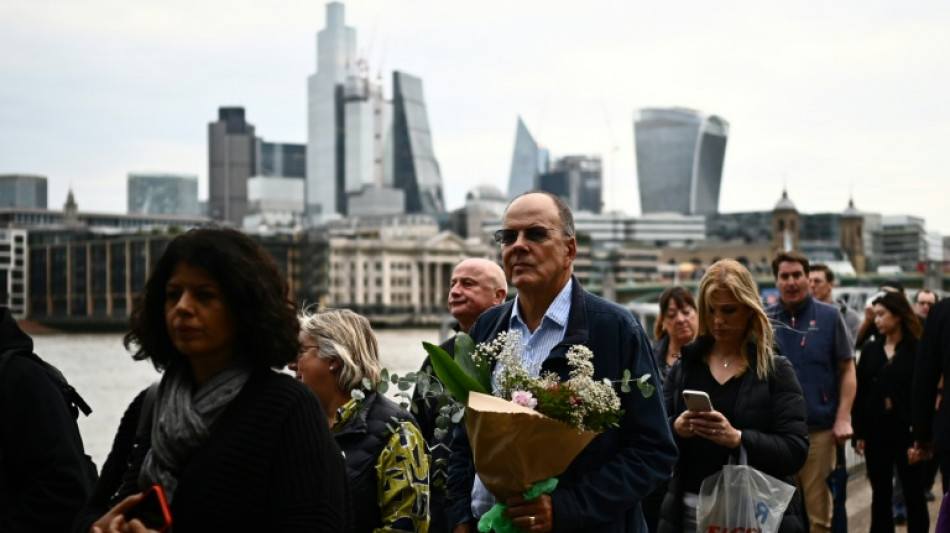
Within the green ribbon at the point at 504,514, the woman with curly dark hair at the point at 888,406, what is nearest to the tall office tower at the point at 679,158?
the woman with curly dark hair at the point at 888,406

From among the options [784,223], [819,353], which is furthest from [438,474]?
[784,223]

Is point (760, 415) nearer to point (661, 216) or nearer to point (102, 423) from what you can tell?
point (102, 423)

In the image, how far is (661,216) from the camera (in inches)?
7392

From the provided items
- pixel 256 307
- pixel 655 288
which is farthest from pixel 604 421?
pixel 655 288

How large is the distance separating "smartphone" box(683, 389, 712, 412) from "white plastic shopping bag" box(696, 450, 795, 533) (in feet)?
0.85

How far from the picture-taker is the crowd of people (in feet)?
8.23

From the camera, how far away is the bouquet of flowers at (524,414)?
9.96 ft

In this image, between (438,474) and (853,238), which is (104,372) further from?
(853,238)

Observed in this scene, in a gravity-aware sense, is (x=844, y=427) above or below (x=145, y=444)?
below

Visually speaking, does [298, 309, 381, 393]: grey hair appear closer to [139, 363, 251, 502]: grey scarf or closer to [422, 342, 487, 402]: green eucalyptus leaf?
[422, 342, 487, 402]: green eucalyptus leaf

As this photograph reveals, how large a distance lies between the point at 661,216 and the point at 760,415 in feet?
608

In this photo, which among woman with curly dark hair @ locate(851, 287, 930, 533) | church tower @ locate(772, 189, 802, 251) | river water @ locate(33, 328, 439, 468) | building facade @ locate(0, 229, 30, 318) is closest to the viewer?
woman with curly dark hair @ locate(851, 287, 930, 533)

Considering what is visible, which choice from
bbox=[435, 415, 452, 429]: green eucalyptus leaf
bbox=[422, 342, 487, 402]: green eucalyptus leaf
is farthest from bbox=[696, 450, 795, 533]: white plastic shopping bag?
bbox=[422, 342, 487, 402]: green eucalyptus leaf

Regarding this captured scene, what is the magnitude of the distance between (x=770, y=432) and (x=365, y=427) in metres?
1.70
